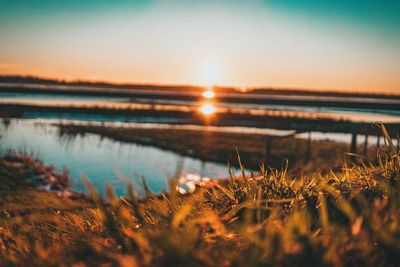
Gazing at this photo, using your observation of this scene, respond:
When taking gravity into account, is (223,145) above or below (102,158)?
above

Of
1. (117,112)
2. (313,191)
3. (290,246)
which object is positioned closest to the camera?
(290,246)

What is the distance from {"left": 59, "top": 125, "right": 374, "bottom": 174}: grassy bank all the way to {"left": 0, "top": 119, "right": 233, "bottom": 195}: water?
38.4 inches

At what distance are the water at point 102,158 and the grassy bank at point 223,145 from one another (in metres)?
0.97

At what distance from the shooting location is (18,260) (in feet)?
6.27

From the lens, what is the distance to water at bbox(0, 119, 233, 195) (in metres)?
14.1

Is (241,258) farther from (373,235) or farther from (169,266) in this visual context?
(373,235)

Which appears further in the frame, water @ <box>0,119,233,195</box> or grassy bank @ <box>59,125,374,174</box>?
grassy bank @ <box>59,125,374,174</box>

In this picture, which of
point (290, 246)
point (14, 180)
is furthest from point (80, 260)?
point (14, 180)

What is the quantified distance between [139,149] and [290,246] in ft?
64.3

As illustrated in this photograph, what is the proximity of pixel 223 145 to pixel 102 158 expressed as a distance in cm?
802

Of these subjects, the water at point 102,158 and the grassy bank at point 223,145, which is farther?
the grassy bank at point 223,145

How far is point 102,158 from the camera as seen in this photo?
1761 cm

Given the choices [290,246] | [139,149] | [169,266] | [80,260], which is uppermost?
[290,246]

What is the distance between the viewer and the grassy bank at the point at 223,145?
20.1 meters
